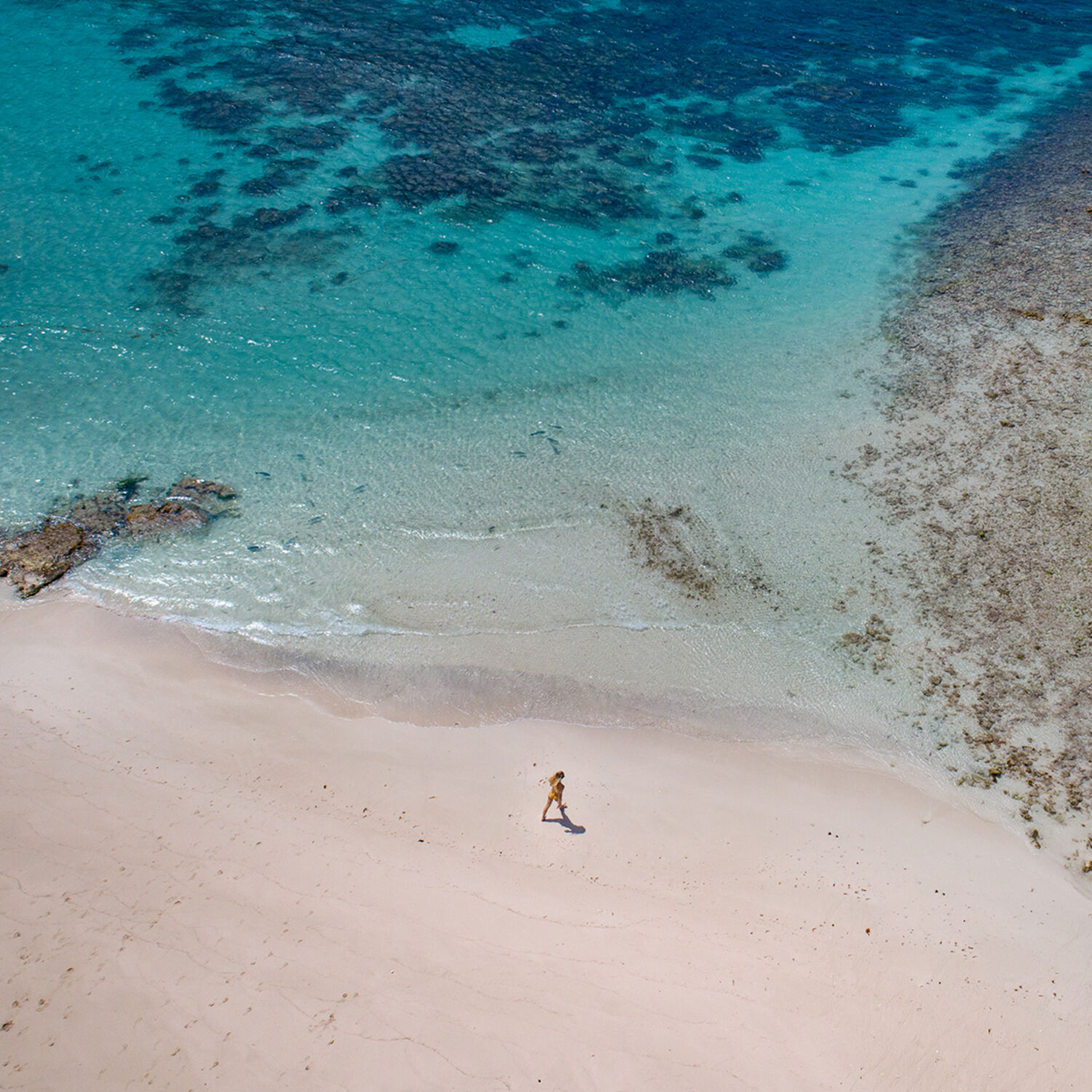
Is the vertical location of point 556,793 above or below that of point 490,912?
above

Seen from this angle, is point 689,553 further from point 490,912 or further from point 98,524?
point 98,524

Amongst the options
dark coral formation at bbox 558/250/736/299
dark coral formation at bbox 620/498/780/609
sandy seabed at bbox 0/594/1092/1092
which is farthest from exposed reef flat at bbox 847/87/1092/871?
dark coral formation at bbox 558/250/736/299

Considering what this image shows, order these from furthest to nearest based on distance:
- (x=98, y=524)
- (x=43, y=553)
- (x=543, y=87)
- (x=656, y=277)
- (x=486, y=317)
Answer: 1. (x=543, y=87)
2. (x=656, y=277)
3. (x=486, y=317)
4. (x=98, y=524)
5. (x=43, y=553)

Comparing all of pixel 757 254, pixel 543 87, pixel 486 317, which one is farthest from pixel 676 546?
pixel 543 87

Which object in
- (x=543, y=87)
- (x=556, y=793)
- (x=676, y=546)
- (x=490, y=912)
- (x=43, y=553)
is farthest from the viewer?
(x=543, y=87)

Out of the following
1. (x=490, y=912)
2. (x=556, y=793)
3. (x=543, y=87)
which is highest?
(x=543, y=87)

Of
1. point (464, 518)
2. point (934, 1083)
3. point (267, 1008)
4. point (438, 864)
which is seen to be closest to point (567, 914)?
point (438, 864)

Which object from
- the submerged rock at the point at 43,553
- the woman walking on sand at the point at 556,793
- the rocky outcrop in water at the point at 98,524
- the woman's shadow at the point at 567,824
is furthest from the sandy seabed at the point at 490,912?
the rocky outcrop in water at the point at 98,524
